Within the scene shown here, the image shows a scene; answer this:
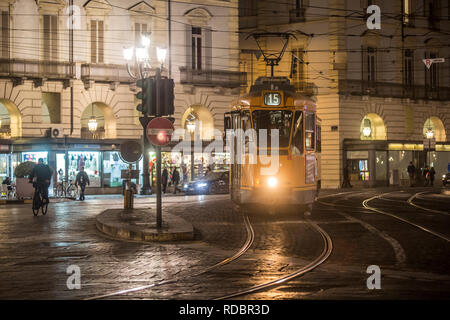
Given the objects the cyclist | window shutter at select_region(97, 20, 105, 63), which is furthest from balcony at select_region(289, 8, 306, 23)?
the cyclist

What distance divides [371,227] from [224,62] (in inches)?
1019

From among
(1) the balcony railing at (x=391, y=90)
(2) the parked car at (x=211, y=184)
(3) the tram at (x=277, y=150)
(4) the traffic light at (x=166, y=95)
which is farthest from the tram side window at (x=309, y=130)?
(1) the balcony railing at (x=391, y=90)

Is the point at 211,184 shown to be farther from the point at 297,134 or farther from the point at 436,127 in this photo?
the point at 436,127

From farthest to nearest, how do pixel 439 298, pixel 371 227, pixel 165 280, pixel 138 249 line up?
pixel 371 227 → pixel 138 249 → pixel 165 280 → pixel 439 298

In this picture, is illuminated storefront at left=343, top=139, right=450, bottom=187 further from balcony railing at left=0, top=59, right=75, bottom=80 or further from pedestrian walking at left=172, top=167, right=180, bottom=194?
balcony railing at left=0, top=59, right=75, bottom=80

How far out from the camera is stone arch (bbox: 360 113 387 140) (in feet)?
149

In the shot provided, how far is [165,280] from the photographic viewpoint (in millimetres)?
9312

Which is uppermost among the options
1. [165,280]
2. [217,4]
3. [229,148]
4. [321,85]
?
[217,4]

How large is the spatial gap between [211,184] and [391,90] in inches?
646

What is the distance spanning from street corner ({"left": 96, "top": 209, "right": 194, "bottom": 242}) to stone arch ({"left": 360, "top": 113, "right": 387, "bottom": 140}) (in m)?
29.2
